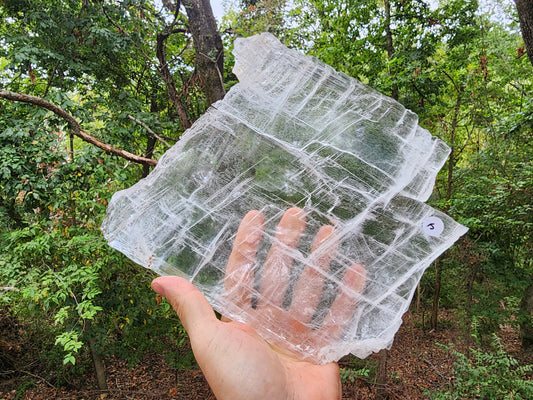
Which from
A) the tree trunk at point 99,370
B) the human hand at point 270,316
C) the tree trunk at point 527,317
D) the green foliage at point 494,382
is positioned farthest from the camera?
the tree trunk at point 527,317

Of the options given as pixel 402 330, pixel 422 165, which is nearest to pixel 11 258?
pixel 422 165

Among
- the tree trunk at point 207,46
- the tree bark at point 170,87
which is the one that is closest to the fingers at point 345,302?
the tree trunk at point 207,46

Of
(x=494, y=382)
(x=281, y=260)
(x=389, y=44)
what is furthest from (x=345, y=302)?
(x=389, y=44)

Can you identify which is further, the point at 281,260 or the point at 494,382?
the point at 494,382

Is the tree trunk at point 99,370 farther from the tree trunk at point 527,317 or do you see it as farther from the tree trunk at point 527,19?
the tree trunk at point 527,317

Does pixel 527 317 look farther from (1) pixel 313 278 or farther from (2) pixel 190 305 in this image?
(2) pixel 190 305

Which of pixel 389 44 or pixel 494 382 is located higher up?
pixel 389 44

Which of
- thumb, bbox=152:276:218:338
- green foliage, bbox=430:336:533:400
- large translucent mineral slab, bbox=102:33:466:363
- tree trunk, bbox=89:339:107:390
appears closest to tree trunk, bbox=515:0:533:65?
large translucent mineral slab, bbox=102:33:466:363
